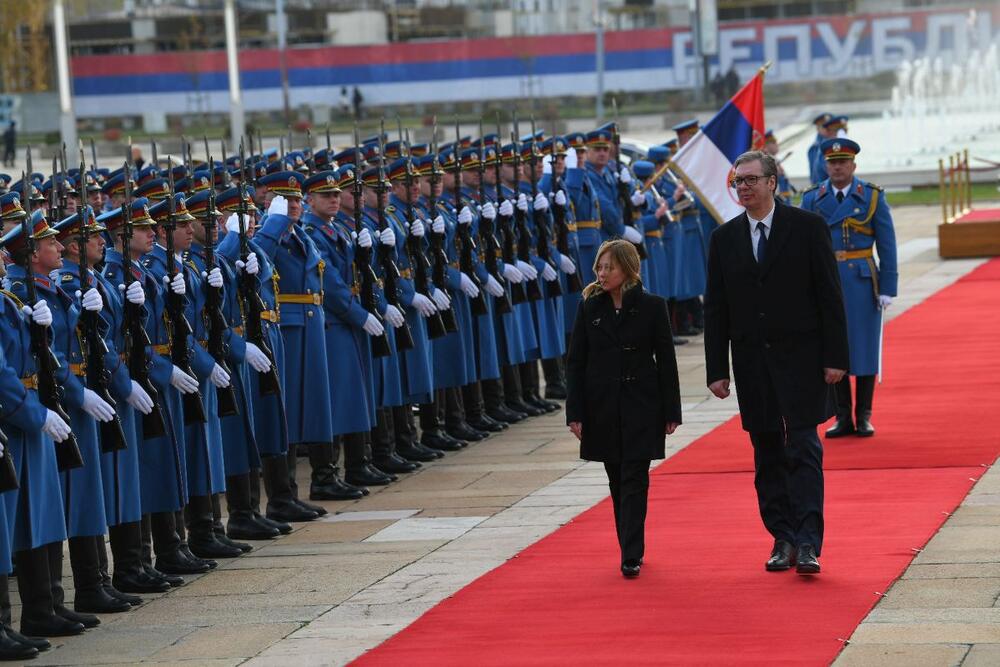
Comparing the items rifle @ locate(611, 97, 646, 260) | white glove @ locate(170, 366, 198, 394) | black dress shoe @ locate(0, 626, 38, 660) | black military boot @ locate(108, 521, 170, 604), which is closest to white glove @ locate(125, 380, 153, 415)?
white glove @ locate(170, 366, 198, 394)

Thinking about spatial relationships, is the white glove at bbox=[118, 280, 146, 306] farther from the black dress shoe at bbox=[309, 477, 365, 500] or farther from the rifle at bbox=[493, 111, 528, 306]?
the rifle at bbox=[493, 111, 528, 306]

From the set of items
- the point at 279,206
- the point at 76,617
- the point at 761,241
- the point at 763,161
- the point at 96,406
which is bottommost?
the point at 76,617

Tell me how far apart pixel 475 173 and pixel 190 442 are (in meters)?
4.69

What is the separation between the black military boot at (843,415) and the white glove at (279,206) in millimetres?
3461

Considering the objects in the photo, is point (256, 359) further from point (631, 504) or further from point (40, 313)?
point (631, 504)

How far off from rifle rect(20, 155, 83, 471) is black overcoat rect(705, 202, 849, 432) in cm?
259

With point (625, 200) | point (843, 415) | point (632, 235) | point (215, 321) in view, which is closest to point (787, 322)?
point (215, 321)

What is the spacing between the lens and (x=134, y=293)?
8.18 meters

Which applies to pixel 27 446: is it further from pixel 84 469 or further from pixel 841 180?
pixel 841 180

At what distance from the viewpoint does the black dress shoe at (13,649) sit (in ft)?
23.4

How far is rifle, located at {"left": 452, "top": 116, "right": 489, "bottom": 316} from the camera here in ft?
40.5

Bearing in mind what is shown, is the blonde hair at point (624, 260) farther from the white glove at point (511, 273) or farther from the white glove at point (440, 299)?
the white glove at point (511, 273)

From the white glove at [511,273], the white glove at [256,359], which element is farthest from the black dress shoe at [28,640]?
the white glove at [511,273]

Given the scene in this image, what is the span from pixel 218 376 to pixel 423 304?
2.71 metres
